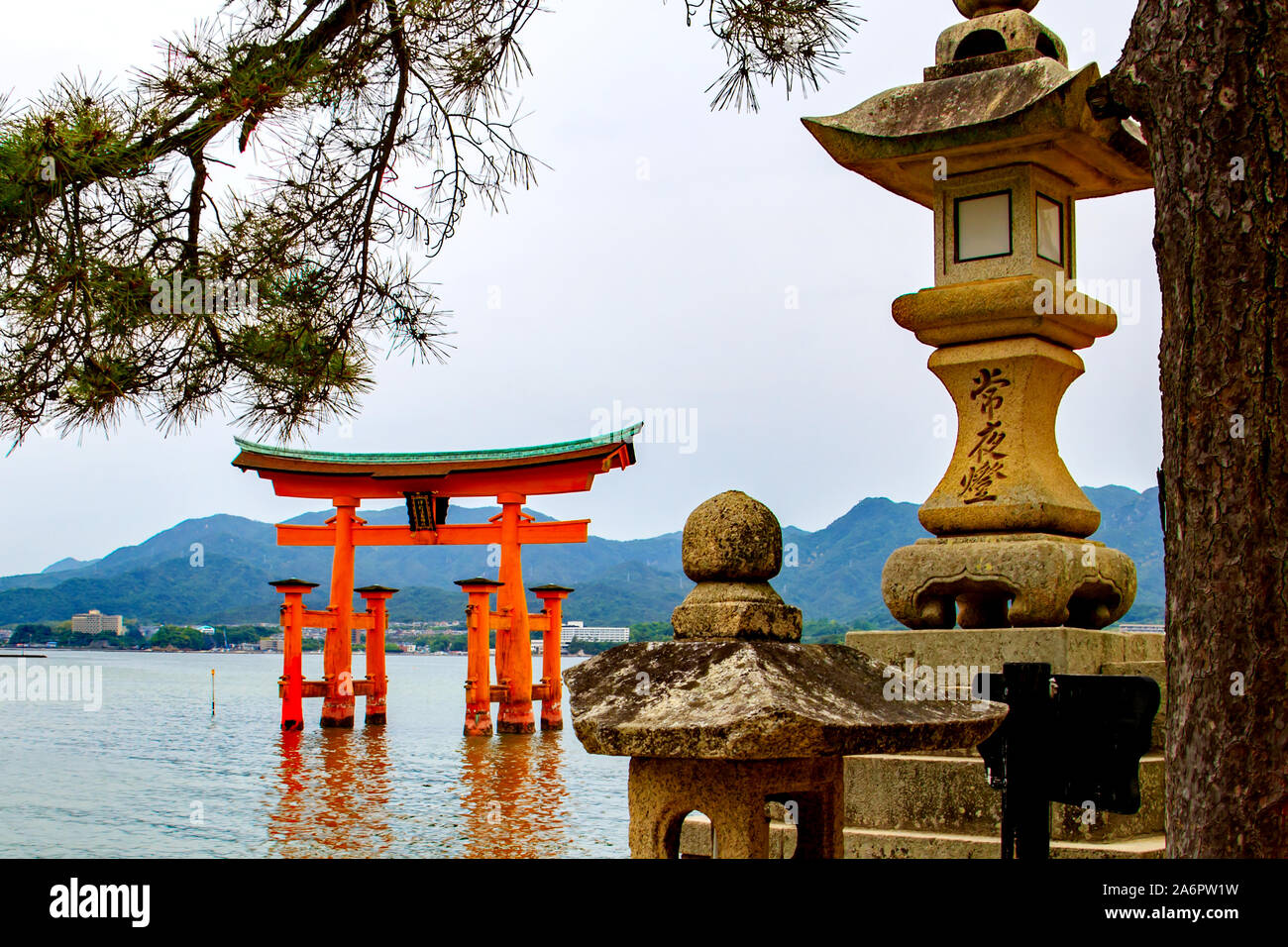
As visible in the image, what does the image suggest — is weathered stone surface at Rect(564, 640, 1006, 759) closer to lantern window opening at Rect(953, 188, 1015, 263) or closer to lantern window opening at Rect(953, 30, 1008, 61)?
lantern window opening at Rect(953, 188, 1015, 263)

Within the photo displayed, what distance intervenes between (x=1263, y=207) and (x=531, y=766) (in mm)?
21338

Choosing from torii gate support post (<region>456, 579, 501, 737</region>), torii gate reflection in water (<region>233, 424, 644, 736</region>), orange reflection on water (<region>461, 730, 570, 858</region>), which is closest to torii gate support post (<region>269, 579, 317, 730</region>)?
torii gate reflection in water (<region>233, 424, 644, 736</region>)

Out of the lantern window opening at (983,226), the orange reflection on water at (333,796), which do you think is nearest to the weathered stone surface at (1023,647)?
the lantern window opening at (983,226)

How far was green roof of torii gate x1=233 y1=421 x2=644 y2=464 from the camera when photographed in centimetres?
2033

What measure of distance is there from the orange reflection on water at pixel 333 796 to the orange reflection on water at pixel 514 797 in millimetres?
1378

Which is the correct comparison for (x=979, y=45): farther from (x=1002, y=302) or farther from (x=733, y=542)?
(x=733, y=542)

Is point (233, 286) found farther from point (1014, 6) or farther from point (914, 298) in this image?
point (1014, 6)

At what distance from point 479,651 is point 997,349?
19.6 m

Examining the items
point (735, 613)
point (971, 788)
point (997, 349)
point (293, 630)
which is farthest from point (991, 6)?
point (293, 630)

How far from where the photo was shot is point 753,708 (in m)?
2.56

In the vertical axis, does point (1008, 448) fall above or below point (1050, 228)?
below

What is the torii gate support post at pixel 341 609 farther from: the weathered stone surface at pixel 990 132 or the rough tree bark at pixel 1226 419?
the rough tree bark at pixel 1226 419

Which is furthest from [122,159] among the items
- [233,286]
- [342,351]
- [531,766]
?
[531,766]

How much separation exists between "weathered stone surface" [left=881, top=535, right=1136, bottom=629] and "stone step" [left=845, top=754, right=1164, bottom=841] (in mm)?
668
